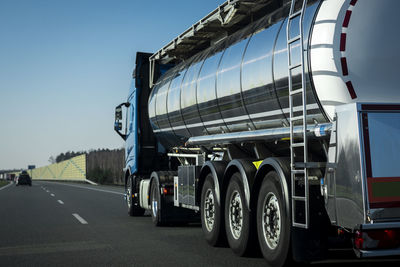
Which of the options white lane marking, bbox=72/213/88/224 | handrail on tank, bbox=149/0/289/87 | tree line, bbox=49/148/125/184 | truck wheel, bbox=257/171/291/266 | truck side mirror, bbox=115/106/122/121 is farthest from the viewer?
tree line, bbox=49/148/125/184

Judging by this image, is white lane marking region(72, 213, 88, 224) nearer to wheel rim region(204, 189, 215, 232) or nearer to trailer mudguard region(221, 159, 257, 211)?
wheel rim region(204, 189, 215, 232)

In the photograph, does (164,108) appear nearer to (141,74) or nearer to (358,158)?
(141,74)

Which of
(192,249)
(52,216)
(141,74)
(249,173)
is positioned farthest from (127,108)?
(249,173)

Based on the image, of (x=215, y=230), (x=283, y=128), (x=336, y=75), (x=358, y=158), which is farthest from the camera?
(x=215, y=230)

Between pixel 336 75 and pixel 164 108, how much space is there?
20.5 ft

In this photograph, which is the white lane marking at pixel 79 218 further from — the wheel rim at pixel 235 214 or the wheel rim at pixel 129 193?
the wheel rim at pixel 235 214

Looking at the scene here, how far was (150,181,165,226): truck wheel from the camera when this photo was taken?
11727 millimetres

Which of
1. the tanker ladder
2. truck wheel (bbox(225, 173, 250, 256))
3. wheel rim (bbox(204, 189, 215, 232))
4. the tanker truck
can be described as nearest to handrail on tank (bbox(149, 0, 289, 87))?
the tanker truck

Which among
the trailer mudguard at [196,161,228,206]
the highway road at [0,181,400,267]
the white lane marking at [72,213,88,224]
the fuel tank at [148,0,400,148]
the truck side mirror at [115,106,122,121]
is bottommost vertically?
the highway road at [0,181,400,267]

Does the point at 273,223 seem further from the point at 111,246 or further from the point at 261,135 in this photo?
the point at 111,246

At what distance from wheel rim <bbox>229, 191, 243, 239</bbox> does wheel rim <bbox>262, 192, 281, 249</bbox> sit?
81cm

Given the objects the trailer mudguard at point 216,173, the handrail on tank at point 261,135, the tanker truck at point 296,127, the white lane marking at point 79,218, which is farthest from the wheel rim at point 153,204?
the trailer mudguard at point 216,173

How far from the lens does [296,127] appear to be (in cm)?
644

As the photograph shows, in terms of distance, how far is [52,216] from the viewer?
14766mm
